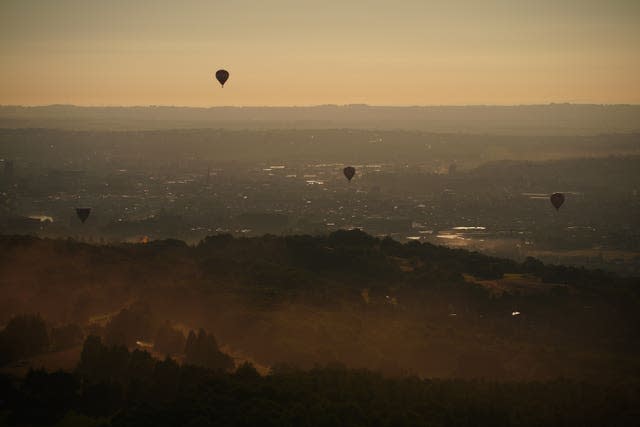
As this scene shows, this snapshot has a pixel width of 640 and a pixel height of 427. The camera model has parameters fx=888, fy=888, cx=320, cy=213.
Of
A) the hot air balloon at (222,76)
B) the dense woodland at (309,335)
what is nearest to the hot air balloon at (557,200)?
the dense woodland at (309,335)

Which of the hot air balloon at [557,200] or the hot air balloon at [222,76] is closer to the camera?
the hot air balloon at [222,76]

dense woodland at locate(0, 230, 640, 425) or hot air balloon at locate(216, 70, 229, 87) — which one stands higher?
hot air balloon at locate(216, 70, 229, 87)

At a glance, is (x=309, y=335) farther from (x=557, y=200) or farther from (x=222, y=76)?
(x=557, y=200)

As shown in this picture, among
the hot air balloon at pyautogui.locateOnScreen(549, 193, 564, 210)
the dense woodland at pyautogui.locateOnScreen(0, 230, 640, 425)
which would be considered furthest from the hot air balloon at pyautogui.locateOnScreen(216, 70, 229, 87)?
the hot air balloon at pyautogui.locateOnScreen(549, 193, 564, 210)

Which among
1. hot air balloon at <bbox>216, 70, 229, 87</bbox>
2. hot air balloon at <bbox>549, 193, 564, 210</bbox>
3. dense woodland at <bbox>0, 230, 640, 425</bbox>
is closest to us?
dense woodland at <bbox>0, 230, 640, 425</bbox>

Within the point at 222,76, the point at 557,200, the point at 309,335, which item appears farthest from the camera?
the point at 557,200

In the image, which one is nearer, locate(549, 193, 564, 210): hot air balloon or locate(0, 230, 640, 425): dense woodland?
locate(0, 230, 640, 425): dense woodland

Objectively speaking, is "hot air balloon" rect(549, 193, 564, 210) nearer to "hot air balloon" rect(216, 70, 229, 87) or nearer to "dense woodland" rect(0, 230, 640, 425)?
"dense woodland" rect(0, 230, 640, 425)

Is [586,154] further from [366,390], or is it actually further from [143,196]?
[366,390]

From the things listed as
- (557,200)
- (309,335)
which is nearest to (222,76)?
(309,335)

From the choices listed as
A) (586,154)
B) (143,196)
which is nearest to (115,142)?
(143,196)

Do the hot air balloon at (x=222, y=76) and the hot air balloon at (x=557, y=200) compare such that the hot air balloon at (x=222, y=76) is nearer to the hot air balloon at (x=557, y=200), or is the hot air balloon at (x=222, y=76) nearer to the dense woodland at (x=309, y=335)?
the dense woodland at (x=309, y=335)
